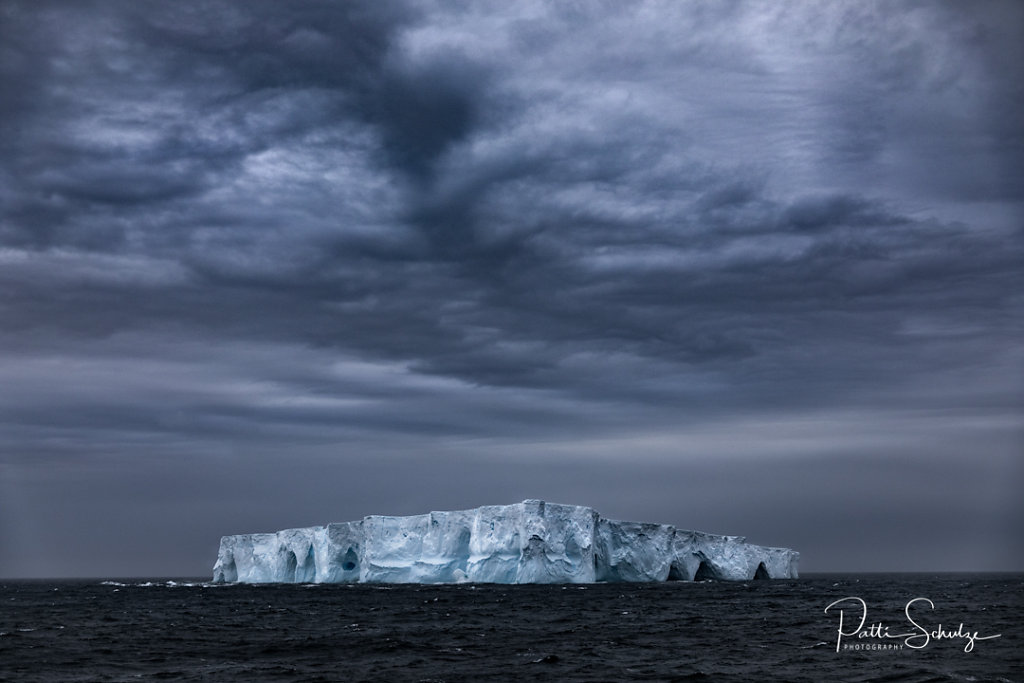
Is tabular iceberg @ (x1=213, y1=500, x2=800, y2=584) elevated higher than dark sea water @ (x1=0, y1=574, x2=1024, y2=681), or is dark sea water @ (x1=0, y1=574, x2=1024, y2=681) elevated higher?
tabular iceberg @ (x1=213, y1=500, x2=800, y2=584)

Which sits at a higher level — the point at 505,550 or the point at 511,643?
the point at 505,550

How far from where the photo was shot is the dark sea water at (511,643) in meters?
21.2

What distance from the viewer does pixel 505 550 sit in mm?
60812

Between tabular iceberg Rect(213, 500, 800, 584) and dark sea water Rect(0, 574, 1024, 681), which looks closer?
dark sea water Rect(0, 574, 1024, 681)

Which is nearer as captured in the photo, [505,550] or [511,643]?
[511,643]

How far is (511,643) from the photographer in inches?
1104

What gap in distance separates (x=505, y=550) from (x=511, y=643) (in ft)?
108

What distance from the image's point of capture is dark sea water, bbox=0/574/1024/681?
21.2m

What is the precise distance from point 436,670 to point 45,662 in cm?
1018

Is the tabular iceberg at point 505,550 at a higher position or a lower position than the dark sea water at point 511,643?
higher

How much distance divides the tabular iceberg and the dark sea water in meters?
10.3

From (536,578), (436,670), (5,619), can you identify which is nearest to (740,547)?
(536,578)

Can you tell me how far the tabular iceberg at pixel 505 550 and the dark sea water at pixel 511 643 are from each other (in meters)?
10.3

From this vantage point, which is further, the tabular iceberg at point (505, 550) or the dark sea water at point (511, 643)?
the tabular iceberg at point (505, 550)
